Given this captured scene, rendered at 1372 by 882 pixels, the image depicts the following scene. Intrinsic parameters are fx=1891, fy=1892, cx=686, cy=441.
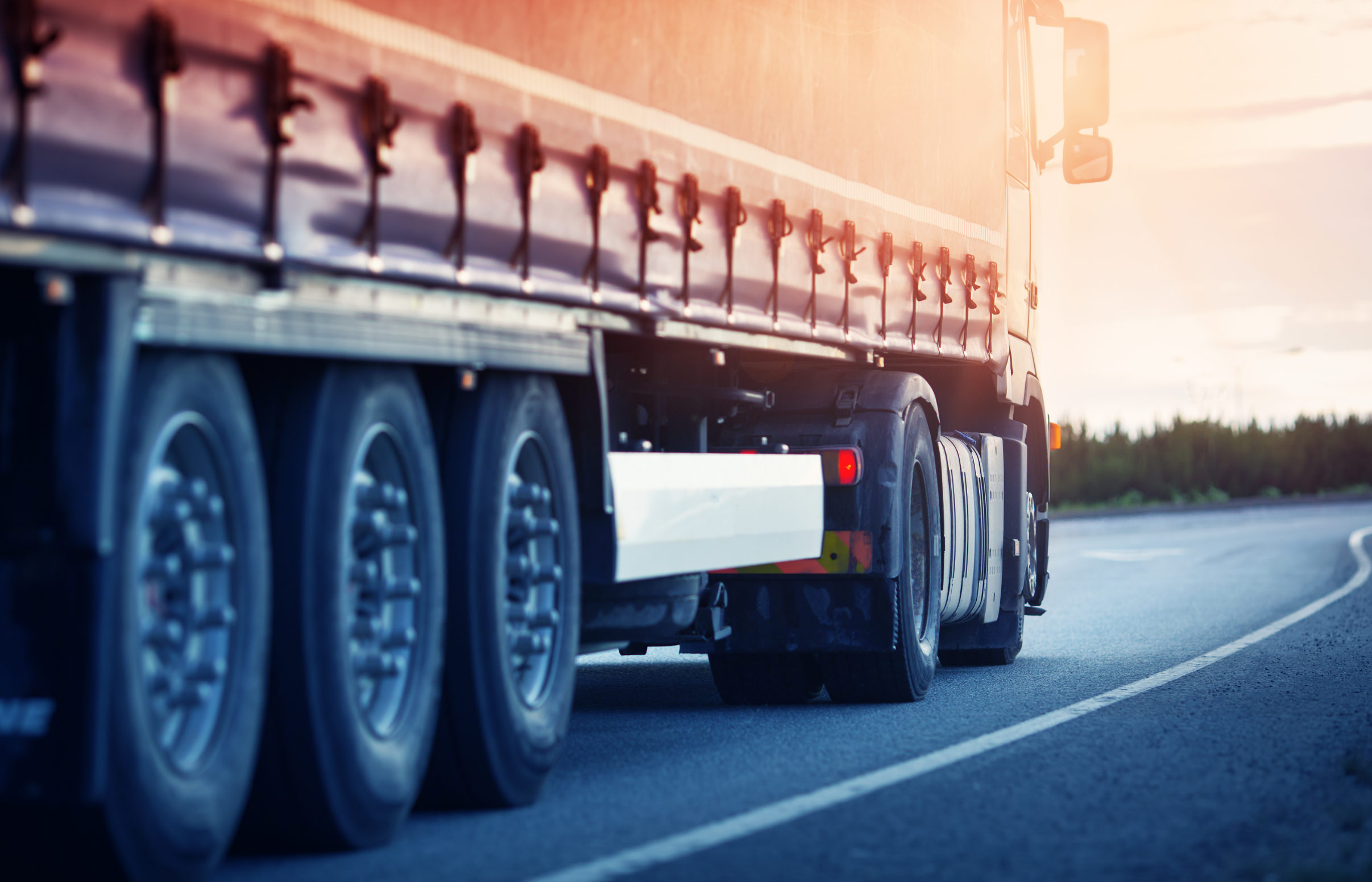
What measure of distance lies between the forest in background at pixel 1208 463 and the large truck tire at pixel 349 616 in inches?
2282

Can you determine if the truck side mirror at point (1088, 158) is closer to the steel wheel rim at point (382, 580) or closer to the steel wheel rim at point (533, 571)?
the steel wheel rim at point (533, 571)

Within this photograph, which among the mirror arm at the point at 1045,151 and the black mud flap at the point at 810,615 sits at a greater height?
the mirror arm at the point at 1045,151

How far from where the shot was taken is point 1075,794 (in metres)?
6.67

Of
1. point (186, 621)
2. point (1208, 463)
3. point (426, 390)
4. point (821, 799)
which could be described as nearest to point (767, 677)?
point (821, 799)

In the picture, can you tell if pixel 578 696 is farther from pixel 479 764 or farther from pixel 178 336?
pixel 178 336

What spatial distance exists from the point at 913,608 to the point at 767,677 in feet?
2.78

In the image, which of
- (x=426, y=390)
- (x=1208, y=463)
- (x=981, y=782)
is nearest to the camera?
(x=426, y=390)

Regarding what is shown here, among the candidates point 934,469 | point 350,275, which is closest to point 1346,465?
point 934,469

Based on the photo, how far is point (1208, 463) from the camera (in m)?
75.1

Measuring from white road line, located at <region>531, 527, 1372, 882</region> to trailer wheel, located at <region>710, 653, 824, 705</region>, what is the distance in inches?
53.4

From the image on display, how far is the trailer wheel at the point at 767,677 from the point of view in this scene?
A: 32.7ft

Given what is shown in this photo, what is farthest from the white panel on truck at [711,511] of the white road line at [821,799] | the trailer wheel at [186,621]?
the trailer wheel at [186,621]

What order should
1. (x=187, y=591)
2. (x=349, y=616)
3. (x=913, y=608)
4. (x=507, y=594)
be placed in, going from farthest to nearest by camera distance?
(x=913, y=608) → (x=507, y=594) → (x=349, y=616) → (x=187, y=591)

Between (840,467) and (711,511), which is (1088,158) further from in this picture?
(711,511)
